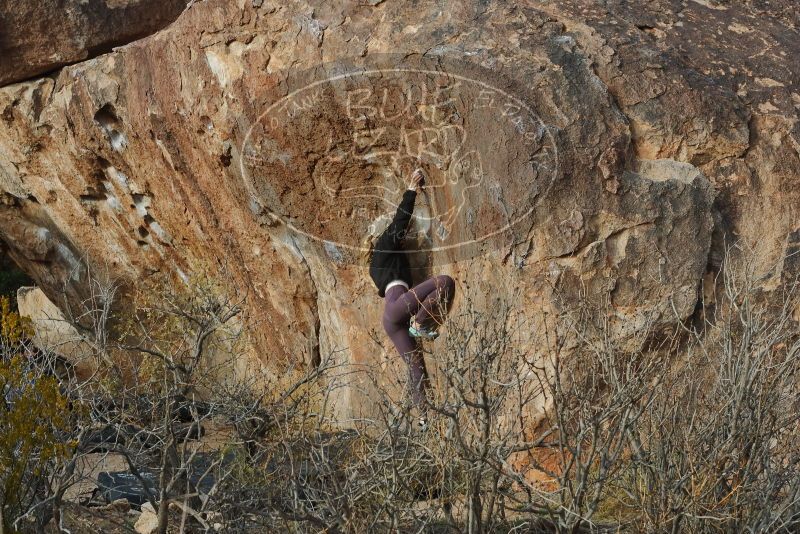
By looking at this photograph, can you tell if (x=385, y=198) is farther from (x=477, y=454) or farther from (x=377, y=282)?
(x=477, y=454)

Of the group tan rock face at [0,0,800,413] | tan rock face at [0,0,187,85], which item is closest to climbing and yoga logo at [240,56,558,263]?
tan rock face at [0,0,800,413]

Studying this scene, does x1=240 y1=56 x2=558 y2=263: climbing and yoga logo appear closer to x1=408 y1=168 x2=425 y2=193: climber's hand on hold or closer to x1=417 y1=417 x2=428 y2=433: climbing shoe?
x1=408 y1=168 x2=425 y2=193: climber's hand on hold

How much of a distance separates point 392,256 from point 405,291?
0.21m

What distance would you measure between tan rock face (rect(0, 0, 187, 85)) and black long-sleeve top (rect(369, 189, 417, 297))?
157 inches

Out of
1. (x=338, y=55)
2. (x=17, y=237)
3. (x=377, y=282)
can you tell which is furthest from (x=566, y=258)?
(x=17, y=237)

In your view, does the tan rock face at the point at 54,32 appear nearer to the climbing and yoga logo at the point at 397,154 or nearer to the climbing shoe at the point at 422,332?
the climbing and yoga logo at the point at 397,154

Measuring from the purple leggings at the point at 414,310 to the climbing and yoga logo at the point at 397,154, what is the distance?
0.66ft

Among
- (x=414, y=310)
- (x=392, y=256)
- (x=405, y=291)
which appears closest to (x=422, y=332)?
(x=414, y=310)

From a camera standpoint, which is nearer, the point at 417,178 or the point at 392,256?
the point at 417,178

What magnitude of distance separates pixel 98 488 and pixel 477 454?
310 centimetres

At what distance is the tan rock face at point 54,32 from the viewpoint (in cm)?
917

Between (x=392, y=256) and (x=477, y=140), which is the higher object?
(x=477, y=140)

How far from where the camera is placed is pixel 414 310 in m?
6.45

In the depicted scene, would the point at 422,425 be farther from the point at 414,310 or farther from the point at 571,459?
the point at 414,310
